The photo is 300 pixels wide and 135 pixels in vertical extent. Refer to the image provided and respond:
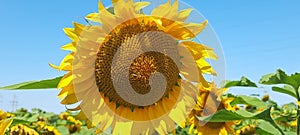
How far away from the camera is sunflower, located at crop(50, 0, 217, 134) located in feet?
5.11

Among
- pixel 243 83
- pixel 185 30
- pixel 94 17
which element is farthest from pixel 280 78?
pixel 94 17

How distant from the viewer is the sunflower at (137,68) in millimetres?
1557

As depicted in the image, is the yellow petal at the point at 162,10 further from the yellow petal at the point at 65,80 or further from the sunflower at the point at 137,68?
the yellow petal at the point at 65,80

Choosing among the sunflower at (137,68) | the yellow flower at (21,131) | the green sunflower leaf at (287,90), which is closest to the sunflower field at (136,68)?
the sunflower at (137,68)

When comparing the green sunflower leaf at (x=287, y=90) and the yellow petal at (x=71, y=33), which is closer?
the yellow petal at (x=71, y=33)

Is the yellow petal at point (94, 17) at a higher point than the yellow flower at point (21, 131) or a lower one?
higher

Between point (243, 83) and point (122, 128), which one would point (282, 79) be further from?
point (122, 128)

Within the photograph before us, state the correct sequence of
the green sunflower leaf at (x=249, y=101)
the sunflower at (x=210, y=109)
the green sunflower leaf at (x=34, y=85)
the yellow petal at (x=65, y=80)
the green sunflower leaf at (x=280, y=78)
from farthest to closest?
the sunflower at (x=210, y=109) → the green sunflower leaf at (x=249, y=101) → the green sunflower leaf at (x=280, y=78) → the yellow petal at (x=65, y=80) → the green sunflower leaf at (x=34, y=85)

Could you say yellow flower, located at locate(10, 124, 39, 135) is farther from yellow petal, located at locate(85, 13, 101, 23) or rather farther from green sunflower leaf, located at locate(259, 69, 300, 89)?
green sunflower leaf, located at locate(259, 69, 300, 89)

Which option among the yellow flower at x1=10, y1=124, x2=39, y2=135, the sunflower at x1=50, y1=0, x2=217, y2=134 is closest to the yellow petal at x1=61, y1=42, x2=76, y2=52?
the sunflower at x1=50, y1=0, x2=217, y2=134

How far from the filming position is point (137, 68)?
1593 millimetres

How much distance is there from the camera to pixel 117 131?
61.8 inches

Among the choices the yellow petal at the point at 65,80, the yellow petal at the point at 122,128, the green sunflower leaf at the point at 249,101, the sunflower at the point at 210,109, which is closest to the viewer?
the yellow petal at the point at 65,80

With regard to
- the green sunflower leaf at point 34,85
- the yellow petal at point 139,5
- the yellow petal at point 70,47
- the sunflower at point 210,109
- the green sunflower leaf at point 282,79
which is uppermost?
the yellow petal at point 139,5
